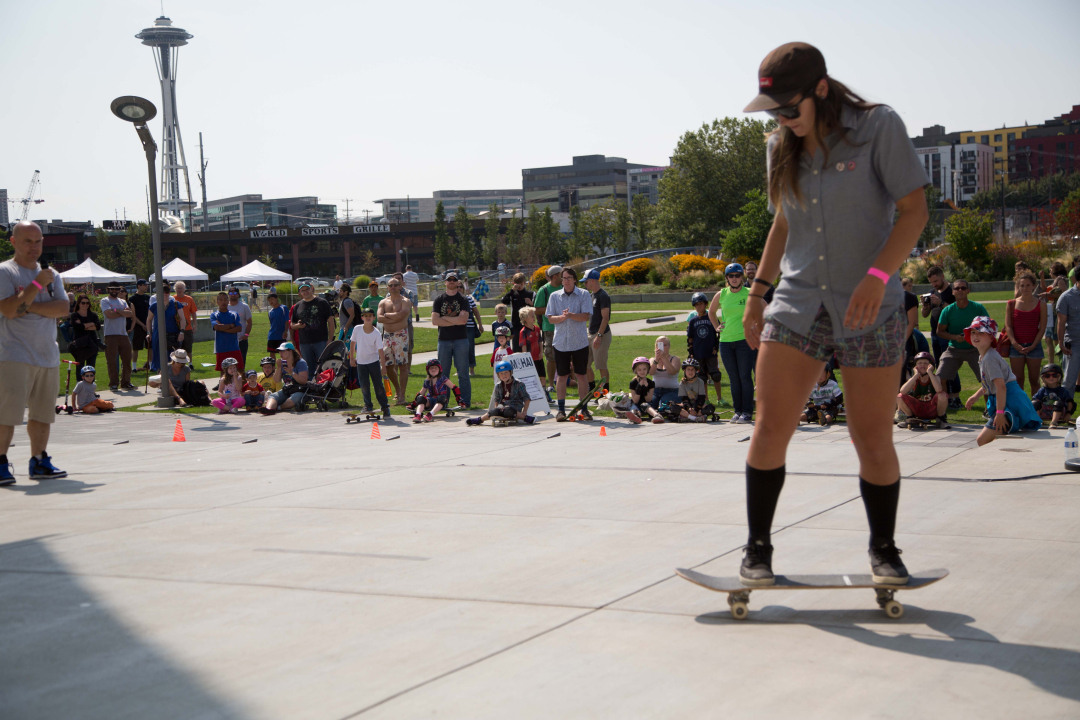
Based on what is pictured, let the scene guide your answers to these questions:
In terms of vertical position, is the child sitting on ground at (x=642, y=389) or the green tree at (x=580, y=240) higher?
the green tree at (x=580, y=240)

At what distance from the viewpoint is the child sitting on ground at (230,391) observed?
1363 cm

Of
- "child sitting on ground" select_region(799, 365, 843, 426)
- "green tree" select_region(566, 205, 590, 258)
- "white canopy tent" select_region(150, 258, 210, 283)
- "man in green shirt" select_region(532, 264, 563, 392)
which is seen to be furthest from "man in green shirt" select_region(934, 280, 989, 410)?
"green tree" select_region(566, 205, 590, 258)

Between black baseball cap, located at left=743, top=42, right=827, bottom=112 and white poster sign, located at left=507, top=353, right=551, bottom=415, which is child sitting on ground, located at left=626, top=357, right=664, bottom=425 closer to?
white poster sign, located at left=507, top=353, right=551, bottom=415

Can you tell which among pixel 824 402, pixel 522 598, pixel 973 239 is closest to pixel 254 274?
pixel 973 239

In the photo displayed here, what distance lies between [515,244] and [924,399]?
80.5 metres

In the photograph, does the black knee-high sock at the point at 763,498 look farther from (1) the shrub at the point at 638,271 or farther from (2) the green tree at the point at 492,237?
(2) the green tree at the point at 492,237

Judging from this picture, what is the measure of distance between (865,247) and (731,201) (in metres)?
87.0

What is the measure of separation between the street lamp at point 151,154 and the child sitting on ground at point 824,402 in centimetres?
916

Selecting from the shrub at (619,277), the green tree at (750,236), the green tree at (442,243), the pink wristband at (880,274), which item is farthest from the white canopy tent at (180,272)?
the green tree at (442,243)

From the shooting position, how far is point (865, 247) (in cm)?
306

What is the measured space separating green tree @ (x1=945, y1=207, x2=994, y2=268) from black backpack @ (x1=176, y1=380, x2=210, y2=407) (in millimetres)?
33789

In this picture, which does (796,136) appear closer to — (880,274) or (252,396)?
(880,274)

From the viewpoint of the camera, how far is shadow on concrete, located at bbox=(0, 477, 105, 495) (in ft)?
20.7

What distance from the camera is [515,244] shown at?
88625 millimetres
